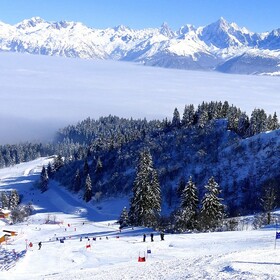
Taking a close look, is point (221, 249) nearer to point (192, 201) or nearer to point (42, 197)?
point (192, 201)

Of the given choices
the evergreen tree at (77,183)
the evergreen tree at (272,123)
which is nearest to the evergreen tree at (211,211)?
the evergreen tree at (272,123)

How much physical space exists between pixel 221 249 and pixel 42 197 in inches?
4990

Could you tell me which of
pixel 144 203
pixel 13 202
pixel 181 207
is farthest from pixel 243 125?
pixel 13 202

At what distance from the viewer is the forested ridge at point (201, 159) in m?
110

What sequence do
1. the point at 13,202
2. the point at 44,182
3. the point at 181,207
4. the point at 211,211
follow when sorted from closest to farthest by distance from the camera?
the point at 211,211 < the point at 181,207 < the point at 13,202 < the point at 44,182

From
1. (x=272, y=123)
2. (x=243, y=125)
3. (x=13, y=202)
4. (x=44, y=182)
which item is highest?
(x=272, y=123)

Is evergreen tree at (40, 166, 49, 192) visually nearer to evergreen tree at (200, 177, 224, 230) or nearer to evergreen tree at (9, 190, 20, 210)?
evergreen tree at (9, 190, 20, 210)

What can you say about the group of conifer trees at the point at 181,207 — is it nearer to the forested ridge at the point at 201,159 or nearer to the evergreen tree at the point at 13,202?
the forested ridge at the point at 201,159

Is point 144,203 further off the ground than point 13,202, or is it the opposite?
point 144,203

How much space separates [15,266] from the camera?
39062 millimetres

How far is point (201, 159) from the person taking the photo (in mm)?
129500

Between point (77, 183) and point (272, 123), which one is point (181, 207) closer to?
point (272, 123)

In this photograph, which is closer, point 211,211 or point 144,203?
point 211,211

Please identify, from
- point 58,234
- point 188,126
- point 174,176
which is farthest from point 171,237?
point 188,126
